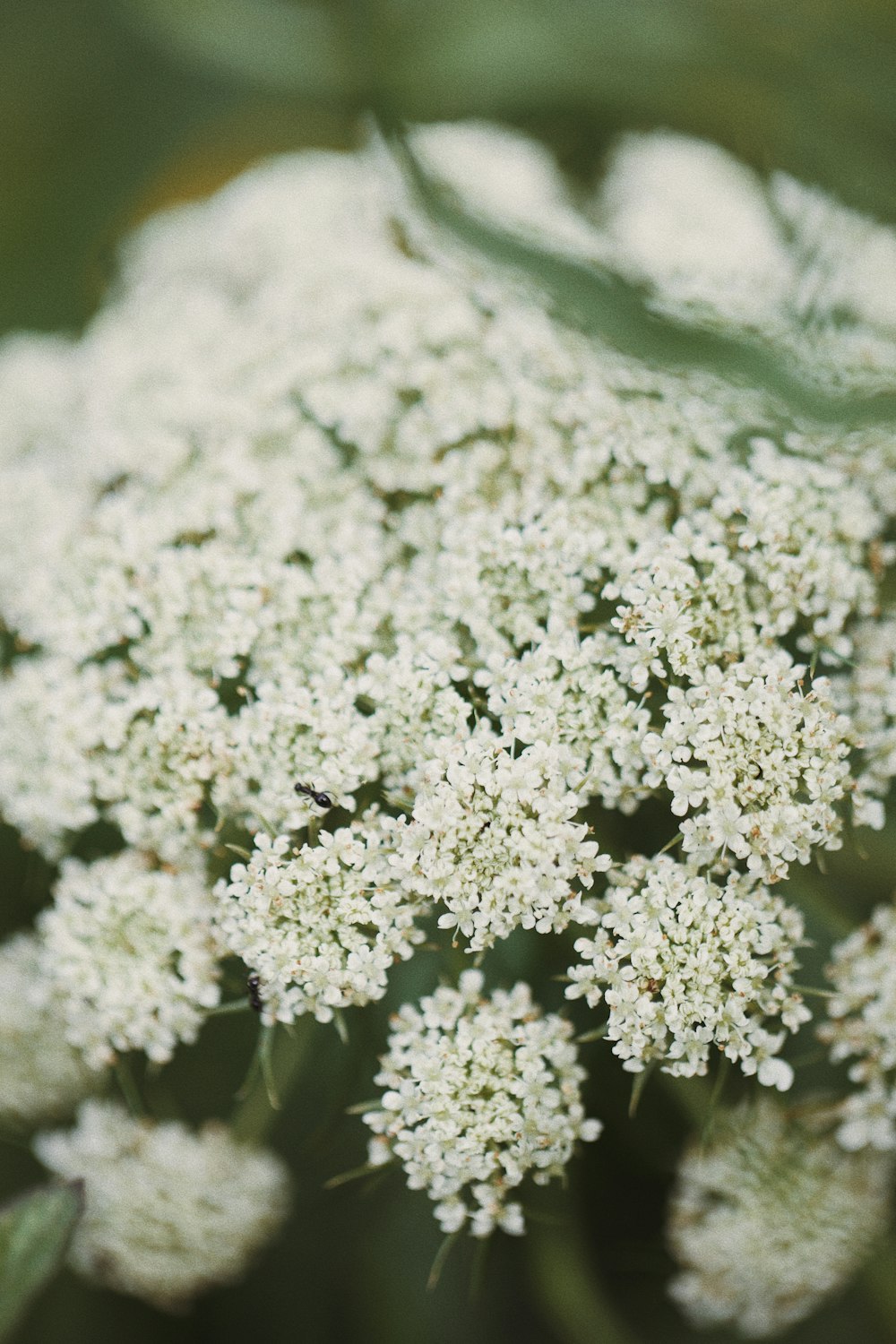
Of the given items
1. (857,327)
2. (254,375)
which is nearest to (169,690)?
(254,375)

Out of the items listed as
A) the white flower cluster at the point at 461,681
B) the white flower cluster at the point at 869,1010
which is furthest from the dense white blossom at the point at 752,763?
the white flower cluster at the point at 869,1010

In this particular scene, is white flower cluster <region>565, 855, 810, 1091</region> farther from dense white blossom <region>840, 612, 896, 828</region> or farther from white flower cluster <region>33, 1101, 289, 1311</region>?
white flower cluster <region>33, 1101, 289, 1311</region>

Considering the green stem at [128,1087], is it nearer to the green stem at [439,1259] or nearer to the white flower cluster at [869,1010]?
the green stem at [439,1259]

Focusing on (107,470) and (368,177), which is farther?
(368,177)

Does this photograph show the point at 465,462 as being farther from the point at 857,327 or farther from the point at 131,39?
the point at 131,39

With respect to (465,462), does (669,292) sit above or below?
above

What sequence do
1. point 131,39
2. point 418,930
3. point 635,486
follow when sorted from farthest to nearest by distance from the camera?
point 131,39 < point 635,486 < point 418,930

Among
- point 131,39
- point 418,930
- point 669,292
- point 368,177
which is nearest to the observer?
point 418,930

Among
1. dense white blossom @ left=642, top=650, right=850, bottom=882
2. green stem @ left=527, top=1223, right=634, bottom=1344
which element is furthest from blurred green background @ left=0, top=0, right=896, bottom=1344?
dense white blossom @ left=642, top=650, right=850, bottom=882

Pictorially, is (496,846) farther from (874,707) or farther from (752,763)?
(874,707)
